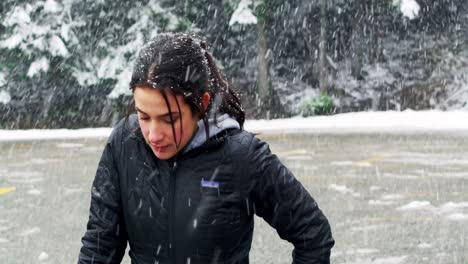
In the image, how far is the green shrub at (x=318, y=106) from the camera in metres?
23.8

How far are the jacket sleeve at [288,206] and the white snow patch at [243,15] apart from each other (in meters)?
20.6

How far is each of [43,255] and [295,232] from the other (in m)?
4.81

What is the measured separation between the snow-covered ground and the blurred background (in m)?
1.86

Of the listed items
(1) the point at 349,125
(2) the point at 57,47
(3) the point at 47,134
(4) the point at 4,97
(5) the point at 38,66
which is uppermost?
(2) the point at 57,47

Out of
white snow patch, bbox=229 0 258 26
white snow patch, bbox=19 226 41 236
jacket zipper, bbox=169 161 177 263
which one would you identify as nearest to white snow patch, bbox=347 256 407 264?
white snow patch, bbox=19 226 41 236

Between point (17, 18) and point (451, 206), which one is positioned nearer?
point (451, 206)

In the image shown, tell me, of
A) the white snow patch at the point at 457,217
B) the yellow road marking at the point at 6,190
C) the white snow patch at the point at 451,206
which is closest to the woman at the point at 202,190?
the white snow patch at the point at 457,217

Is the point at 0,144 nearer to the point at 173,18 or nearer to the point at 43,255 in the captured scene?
the point at 173,18

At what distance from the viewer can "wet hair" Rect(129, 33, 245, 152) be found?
6.91ft

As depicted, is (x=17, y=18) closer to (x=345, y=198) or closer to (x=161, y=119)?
(x=345, y=198)

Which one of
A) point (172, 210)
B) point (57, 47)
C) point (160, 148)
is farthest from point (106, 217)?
point (57, 47)

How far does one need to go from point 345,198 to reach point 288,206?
7.08 meters

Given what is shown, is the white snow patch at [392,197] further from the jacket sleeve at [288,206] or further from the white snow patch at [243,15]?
the white snow patch at [243,15]

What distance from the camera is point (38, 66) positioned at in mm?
22234
